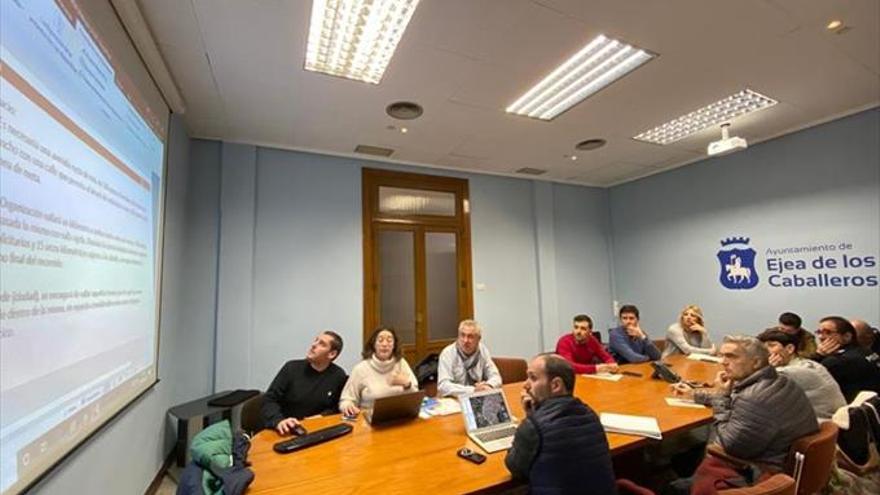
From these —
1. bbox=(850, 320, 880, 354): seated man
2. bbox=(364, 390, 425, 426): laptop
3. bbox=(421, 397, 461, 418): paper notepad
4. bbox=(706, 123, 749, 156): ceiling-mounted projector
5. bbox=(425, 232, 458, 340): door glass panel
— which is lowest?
bbox=(421, 397, 461, 418): paper notepad

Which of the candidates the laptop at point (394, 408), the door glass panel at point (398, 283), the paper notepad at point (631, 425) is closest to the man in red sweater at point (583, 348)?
the paper notepad at point (631, 425)

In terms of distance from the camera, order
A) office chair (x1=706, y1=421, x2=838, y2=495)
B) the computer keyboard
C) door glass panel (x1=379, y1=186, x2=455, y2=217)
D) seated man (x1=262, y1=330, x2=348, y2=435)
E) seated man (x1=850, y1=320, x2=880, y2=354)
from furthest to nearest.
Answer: door glass panel (x1=379, y1=186, x2=455, y2=217) → seated man (x1=850, y1=320, x2=880, y2=354) → seated man (x1=262, y1=330, x2=348, y2=435) → the computer keyboard → office chair (x1=706, y1=421, x2=838, y2=495)

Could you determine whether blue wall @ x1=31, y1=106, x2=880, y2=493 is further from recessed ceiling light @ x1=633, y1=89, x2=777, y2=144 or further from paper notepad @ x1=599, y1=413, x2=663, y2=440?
paper notepad @ x1=599, y1=413, x2=663, y2=440

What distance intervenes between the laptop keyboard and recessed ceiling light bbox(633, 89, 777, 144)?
10.6 ft

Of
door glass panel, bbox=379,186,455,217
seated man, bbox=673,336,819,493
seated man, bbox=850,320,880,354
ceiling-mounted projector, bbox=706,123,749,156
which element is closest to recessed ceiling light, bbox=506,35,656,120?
ceiling-mounted projector, bbox=706,123,749,156

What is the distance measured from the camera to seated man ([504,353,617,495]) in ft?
4.57

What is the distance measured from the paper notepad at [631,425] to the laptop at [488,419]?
484 mm

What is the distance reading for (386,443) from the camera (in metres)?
1.85

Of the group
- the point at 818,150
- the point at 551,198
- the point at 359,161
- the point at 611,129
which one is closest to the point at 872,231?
the point at 818,150

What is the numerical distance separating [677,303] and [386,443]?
4707 mm

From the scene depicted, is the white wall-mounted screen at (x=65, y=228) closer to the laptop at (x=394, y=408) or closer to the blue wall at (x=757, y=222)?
the laptop at (x=394, y=408)

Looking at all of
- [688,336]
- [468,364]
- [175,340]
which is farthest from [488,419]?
[688,336]

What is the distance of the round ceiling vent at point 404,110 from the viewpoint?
3227mm

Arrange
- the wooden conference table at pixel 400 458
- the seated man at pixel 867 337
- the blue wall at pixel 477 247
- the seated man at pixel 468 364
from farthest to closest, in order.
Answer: the blue wall at pixel 477 247 < the seated man at pixel 867 337 < the seated man at pixel 468 364 < the wooden conference table at pixel 400 458
